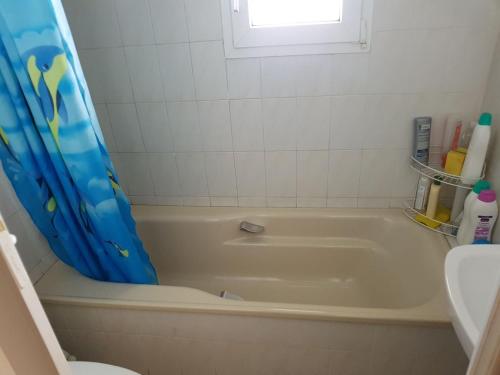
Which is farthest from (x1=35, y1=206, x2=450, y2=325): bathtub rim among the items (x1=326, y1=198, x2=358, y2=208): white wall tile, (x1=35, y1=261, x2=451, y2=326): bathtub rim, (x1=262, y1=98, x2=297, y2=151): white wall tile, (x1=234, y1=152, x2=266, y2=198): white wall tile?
(x1=262, y1=98, x2=297, y2=151): white wall tile

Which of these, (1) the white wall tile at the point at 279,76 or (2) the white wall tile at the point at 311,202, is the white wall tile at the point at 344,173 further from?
(1) the white wall tile at the point at 279,76

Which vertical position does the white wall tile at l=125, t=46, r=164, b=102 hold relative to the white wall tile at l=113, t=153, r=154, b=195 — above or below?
above

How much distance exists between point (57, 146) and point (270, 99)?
839 mm

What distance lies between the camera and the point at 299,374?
124 centimetres

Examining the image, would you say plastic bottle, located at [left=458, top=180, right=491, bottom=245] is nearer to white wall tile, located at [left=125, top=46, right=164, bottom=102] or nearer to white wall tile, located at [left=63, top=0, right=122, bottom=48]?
white wall tile, located at [left=125, top=46, right=164, bottom=102]

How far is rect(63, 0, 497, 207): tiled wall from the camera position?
1295mm

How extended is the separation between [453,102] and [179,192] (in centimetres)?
130

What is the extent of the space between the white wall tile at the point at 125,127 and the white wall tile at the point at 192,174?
0.21 metres

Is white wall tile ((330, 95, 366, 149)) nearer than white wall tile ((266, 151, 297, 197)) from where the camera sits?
Yes

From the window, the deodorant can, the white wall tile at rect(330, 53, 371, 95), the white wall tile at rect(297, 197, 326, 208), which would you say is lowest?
the white wall tile at rect(297, 197, 326, 208)

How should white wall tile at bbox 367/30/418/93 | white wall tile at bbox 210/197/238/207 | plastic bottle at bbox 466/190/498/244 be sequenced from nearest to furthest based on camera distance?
1. plastic bottle at bbox 466/190/498/244
2. white wall tile at bbox 367/30/418/93
3. white wall tile at bbox 210/197/238/207

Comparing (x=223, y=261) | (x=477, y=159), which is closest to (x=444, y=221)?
(x=477, y=159)

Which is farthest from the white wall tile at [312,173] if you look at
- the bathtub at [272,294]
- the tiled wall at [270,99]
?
the bathtub at [272,294]

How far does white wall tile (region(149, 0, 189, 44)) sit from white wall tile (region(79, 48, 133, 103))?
0.65ft
